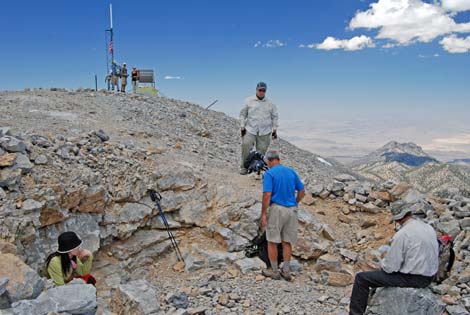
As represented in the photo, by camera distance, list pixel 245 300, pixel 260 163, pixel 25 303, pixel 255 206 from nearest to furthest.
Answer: pixel 25 303 → pixel 245 300 → pixel 255 206 → pixel 260 163

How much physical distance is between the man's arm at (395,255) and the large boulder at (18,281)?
4.47 m

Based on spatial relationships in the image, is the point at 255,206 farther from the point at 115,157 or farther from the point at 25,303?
the point at 25,303

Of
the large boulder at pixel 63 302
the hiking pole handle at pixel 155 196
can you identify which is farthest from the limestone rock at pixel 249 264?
the large boulder at pixel 63 302

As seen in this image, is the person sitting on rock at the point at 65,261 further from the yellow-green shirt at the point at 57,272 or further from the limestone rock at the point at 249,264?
the limestone rock at the point at 249,264

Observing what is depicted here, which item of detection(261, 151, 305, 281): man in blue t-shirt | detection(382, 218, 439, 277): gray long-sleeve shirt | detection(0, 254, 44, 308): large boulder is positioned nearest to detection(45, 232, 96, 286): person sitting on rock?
detection(0, 254, 44, 308): large boulder

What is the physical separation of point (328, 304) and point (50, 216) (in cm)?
542

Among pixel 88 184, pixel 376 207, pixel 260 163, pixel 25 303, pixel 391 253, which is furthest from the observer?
pixel 260 163

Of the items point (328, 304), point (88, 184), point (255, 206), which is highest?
point (88, 184)

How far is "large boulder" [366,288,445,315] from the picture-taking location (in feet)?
18.4

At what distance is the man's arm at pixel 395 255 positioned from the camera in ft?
17.9

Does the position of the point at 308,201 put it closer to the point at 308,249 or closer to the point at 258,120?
the point at 308,249

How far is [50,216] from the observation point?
7.66 m

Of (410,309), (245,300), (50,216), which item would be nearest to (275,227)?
(245,300)

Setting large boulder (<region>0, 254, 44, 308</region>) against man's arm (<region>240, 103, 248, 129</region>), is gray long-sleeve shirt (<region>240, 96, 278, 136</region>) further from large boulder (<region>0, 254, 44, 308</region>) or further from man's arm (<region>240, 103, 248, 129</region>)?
large boulder (<region>0, 254, 44, 308</region>)
